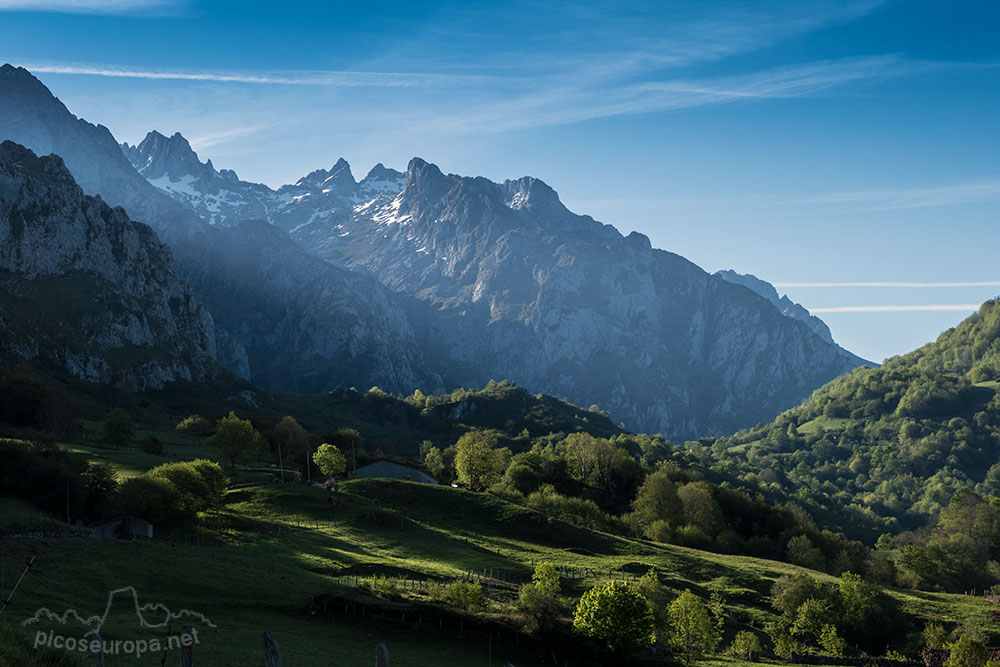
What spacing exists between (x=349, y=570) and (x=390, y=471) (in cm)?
6672

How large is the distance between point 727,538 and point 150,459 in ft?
343

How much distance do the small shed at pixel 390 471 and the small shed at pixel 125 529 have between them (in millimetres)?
60972

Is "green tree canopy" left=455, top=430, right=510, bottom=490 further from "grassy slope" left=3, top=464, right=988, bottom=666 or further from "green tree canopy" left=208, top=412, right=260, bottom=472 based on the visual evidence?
"green tree canopy" left=208, top=412, right=260, bottom=472

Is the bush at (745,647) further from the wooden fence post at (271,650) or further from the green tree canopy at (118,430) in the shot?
the green tree canopy at (118,430)

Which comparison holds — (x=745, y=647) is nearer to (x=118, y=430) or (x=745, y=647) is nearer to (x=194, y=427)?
(x=118, y=430)

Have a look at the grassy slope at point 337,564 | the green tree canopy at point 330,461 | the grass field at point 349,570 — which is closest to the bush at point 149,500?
the grass field at point 349,570

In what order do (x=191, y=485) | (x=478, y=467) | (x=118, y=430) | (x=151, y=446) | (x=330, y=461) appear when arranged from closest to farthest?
(x=191, y=485) < (x=118, y=430) < (x=151, y=446) < (x=330, y=461) < (x=478, y=467)

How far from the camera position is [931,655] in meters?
72.4

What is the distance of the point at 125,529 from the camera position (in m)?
75.8

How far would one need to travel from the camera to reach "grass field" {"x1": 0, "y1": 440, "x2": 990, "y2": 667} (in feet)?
154

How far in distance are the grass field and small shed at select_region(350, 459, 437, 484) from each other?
15.1 metres

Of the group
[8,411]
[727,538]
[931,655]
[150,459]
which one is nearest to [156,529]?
[150,459]

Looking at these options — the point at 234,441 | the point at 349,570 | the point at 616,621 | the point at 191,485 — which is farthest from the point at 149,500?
the point at 616,621

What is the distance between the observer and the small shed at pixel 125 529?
74.8 meters
